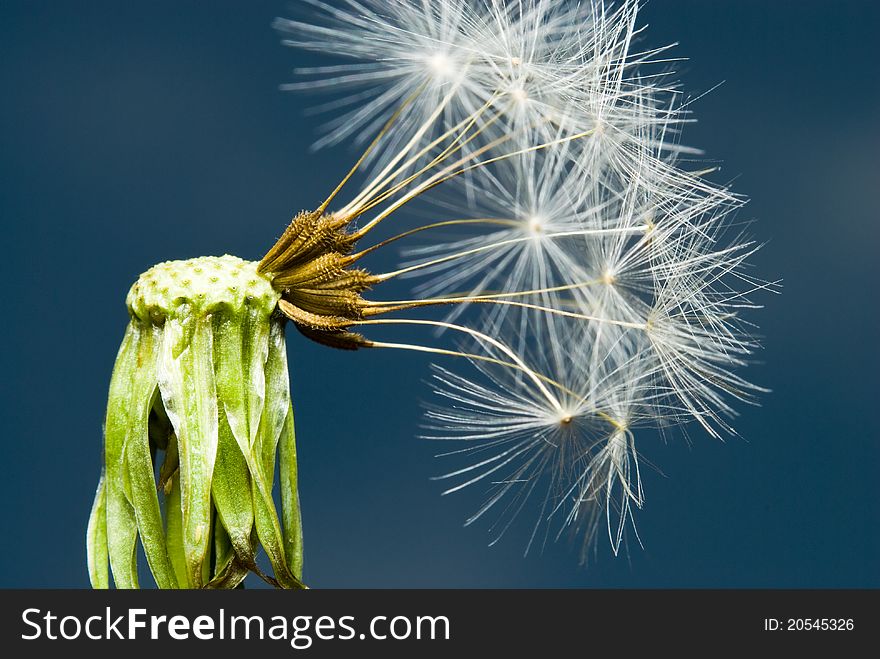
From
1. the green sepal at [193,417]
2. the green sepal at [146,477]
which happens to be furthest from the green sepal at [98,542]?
the green sepal at [193,417]

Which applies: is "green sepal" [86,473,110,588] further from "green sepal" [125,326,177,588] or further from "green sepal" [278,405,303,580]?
"green sepal" [278,405,303,580]

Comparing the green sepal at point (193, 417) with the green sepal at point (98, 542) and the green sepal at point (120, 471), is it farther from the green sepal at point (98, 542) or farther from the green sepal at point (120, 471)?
the green sepal at point (98, 542)

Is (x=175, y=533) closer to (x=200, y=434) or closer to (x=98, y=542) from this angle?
(x=98, y=542)

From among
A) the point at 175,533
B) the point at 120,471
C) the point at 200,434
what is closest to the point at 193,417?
the point at 200,434

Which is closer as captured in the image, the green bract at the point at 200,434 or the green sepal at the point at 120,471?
the green bract at the point at 200,434

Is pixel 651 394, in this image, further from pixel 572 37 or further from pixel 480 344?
pixel 572 37

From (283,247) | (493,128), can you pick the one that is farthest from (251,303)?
(493,128)

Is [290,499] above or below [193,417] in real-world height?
below

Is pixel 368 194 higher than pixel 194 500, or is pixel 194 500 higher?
pixel 368 194
